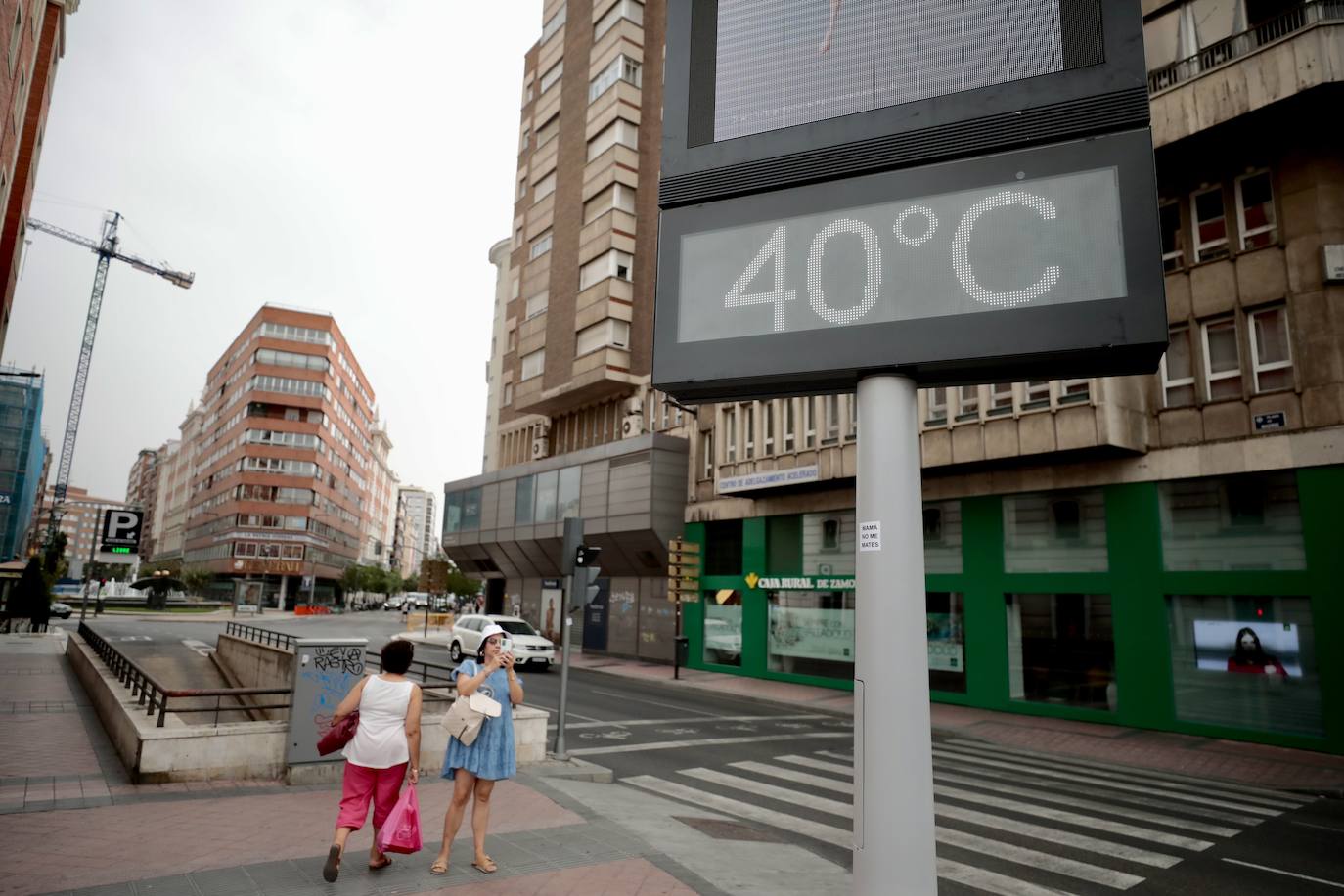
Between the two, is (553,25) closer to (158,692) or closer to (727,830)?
(158,692)

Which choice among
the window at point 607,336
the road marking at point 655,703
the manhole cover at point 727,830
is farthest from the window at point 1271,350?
the window at point 607,336

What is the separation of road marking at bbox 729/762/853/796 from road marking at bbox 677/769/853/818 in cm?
44

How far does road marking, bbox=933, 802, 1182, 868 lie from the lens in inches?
283

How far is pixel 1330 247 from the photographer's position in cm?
1470

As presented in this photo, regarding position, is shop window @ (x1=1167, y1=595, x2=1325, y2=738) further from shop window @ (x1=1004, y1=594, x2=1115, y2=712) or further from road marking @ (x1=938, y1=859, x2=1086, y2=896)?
road marking @ (x1=938, y1=859, x2=1086, y2=896)

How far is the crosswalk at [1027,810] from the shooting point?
679 centimetres

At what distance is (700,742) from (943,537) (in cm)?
1053

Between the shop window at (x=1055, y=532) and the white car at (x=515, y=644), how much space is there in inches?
532

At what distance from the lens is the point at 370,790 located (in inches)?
205

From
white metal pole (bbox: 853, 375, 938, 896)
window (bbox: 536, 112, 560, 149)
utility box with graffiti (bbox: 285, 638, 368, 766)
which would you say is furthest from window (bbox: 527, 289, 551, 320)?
white metal pole (bbox: 853, 375, 938, 896)

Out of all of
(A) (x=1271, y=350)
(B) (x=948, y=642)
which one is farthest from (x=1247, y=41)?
(B) (x=948, y=642)

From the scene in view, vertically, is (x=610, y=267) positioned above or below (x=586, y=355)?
above

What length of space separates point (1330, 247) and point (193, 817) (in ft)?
62.5

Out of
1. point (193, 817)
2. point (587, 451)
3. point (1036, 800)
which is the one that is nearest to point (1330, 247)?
point (1036, 800)
